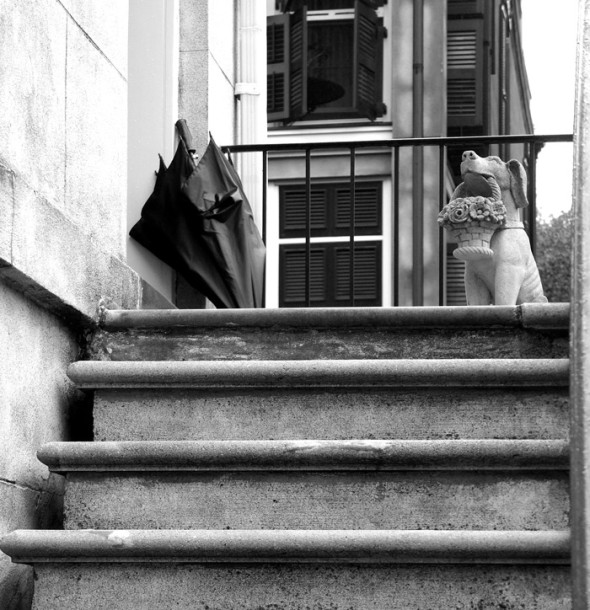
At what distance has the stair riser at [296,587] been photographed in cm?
388

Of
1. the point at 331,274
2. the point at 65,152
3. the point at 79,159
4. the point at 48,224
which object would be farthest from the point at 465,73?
the point at 48,224

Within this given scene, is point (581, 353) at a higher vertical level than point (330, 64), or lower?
lower

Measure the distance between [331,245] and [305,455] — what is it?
1448cm

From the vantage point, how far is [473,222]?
5602 mm

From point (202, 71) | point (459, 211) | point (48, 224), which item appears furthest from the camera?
point (202, 71)

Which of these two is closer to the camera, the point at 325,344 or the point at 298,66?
the point at 325,344

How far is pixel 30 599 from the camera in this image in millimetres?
4215

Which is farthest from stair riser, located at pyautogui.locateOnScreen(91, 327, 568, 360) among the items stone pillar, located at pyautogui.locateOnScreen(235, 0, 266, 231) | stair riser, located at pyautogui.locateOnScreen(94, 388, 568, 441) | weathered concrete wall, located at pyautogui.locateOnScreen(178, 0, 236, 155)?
stone pillar, located at pyautogui.locateOnScreen(235, 0, 266, 231)

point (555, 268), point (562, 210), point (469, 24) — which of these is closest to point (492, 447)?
point (469, 24)

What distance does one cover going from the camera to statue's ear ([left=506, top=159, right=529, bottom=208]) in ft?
19.3

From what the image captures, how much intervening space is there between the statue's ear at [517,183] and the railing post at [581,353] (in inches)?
74.6

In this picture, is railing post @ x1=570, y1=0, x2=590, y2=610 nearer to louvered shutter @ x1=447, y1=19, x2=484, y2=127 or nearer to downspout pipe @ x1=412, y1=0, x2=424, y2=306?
downspout pipe @ x1=412, y1=0, x2=424, y2=306

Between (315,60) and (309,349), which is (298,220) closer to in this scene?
(315,60)

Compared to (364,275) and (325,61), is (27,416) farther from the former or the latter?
(325,61)
